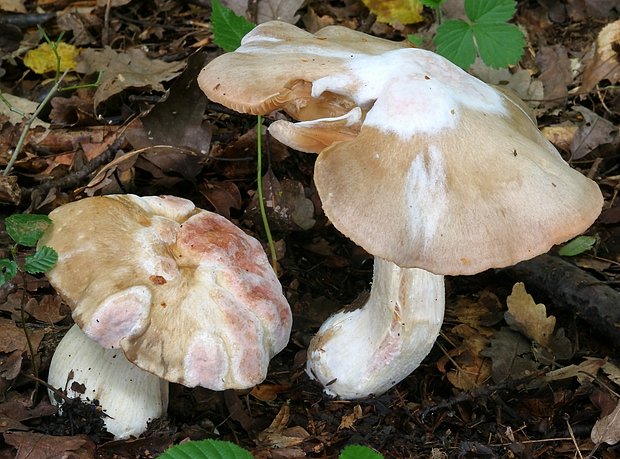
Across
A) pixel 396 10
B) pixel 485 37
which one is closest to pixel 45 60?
pixel 396 10

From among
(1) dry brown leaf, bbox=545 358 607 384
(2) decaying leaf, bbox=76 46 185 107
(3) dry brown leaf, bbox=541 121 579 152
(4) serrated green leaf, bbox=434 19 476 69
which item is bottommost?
(1) dry brown leaf, bbox=545 358 607 384

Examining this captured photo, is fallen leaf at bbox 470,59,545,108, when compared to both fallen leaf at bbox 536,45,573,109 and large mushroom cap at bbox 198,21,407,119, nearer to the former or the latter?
fallen leaf at bbox 536,45,573,109

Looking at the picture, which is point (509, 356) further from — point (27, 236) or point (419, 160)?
point (27, 236)

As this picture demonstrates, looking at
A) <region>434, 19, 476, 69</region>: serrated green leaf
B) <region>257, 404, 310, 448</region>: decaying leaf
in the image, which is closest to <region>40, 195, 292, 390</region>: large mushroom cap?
<region>257, 404, 310, 448</region>: decaying leaf

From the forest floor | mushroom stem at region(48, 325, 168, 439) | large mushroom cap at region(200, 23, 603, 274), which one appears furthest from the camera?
the forest floor

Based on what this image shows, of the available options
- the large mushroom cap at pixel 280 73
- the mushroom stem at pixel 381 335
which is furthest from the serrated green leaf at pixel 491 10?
the mushroom stem at pixel 381 335

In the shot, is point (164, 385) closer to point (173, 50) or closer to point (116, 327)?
point (116, 327)

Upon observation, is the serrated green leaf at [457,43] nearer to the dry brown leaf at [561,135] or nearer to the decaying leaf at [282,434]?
the dry brown leaf at [561,135]
